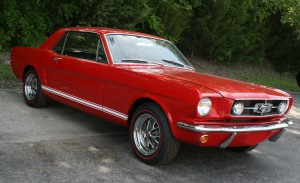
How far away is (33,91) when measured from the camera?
6.68 m

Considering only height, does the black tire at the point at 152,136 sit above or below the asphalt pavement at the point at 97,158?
above

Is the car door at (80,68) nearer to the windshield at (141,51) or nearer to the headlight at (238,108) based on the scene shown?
the windshield at (141,51)

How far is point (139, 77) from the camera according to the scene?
4633 mm

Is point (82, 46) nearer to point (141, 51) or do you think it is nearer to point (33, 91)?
point (141, 51)

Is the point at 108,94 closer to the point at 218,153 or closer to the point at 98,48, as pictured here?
the point at 98,48

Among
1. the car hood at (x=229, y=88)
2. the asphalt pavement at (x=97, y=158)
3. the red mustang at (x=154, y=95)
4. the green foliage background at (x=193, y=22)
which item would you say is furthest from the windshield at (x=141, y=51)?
the green foliage background at (x=193, y=22)

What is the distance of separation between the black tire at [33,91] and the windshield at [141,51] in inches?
70.8

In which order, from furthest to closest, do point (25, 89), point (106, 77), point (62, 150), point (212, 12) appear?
point (212, 12) < point (25, 89) < point (106, 77) < point (62, 150)

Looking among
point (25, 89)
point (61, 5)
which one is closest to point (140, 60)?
point (25, 89)

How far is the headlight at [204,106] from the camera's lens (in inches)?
158

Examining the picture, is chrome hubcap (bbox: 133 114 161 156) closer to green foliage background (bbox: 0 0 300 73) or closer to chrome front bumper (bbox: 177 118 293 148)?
chrome front bumper (bbox: 177 118 293 148)

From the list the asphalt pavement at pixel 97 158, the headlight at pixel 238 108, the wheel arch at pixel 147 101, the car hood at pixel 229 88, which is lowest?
the asphalt pavement at pixel 97 158

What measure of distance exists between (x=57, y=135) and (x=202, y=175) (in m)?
2.09

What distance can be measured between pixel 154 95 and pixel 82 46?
1901mm
